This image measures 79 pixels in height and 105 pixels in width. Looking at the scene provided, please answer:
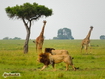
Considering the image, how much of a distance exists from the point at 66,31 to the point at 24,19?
9797cm

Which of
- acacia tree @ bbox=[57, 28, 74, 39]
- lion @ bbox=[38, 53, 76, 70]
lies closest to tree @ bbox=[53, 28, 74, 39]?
acacia tree @ bbox=[57, 28, 74, 39]

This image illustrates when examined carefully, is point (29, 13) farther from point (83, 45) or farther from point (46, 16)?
point (83, 45)

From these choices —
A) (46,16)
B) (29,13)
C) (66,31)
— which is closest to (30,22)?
(29,13)

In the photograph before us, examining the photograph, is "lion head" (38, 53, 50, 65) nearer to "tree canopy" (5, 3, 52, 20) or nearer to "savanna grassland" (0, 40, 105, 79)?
"savanna grassland" (0, 40, 105, 79)

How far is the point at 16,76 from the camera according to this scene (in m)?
9.38

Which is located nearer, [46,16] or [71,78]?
[71,78]

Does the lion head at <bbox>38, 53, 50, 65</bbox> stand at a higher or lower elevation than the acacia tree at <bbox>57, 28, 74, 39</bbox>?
lower

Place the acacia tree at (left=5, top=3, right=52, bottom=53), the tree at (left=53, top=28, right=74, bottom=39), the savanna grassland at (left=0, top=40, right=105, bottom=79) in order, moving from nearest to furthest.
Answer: the savanna grassland at (left=0, top=40, right=105, bottom=79)
the acacia tree at (left=5, top=3, right=52, bottom=53)
the tree at (left=53, top=28, right=74, bottom=39)

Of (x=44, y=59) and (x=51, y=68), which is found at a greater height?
(x=44, y=59)

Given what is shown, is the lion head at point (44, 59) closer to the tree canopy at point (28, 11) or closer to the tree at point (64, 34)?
the tree canopy at point (28, 11)

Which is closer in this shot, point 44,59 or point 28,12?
point 44,59

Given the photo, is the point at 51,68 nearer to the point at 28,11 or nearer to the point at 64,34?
the point at 28,11

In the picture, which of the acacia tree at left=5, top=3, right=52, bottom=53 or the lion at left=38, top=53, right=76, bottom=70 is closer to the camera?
the lion at left=38, top=53, right=76, bottom=70

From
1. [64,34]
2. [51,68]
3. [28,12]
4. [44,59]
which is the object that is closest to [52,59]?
[44,59]
